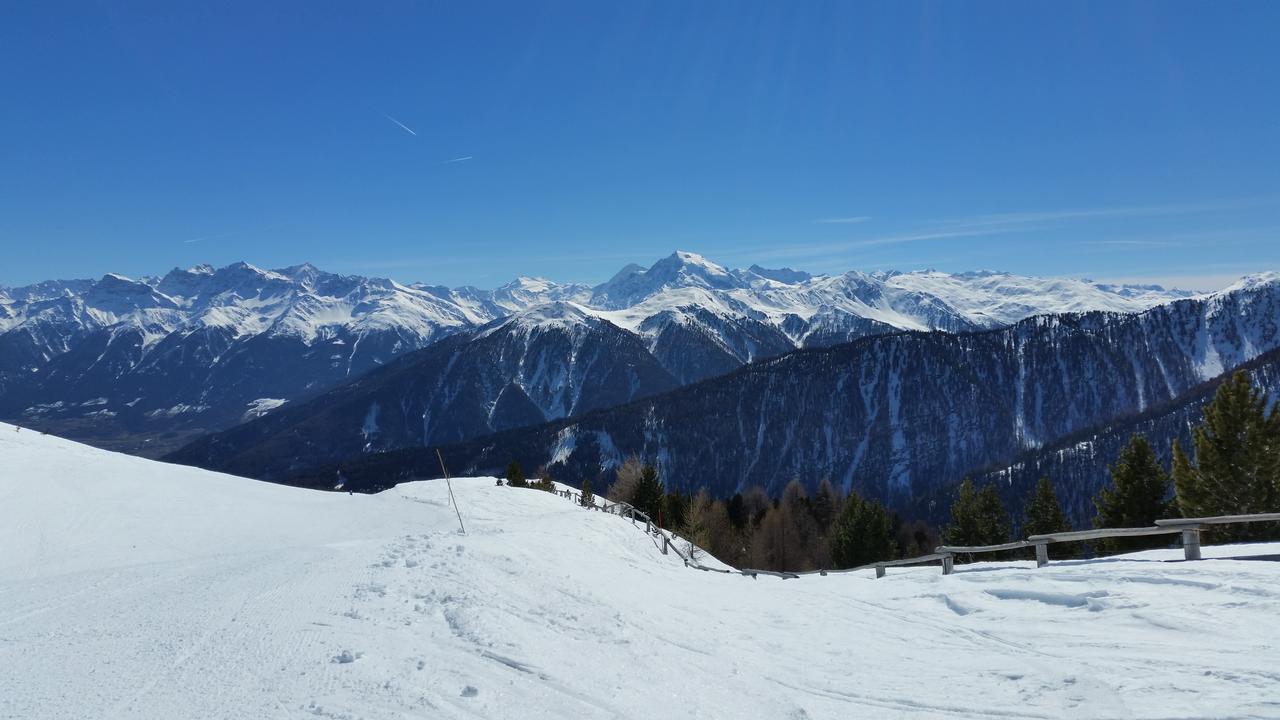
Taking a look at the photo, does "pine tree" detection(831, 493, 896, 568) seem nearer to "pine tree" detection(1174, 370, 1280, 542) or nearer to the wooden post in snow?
"pine tree" detection(1174, 370, 1280, 542)

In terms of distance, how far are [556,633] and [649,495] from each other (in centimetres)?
4461

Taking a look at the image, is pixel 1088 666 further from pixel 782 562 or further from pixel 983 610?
pixel 782 562

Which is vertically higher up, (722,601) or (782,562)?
(722,601)

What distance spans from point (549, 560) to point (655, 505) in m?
39.1

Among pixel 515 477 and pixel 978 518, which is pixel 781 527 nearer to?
pixel 978 518

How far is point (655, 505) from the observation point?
53.8 m

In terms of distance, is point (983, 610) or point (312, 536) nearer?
point (983, 610)

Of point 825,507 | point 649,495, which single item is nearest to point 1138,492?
point 649,495

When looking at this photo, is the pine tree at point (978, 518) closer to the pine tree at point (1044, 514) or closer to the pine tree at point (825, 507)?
the pine tree at point (1044, 514)

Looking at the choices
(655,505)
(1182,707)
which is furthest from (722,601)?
(655,505)

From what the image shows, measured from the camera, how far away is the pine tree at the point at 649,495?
2110 inches

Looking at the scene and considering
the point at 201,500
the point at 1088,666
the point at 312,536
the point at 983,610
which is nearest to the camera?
the point at 1088,666

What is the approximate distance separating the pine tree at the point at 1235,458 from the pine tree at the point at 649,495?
33.7 m

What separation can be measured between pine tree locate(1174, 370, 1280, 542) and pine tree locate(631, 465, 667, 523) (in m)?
33.7
